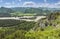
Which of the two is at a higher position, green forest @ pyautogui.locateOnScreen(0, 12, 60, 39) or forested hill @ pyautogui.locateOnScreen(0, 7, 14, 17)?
green forest @ pyautogui.locateOnScreen(0, 12, 60, 39)

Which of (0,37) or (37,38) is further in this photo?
(0,37)

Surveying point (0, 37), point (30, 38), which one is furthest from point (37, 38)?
point (0, 37)

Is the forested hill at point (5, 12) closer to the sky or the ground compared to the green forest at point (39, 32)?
closer to the ground

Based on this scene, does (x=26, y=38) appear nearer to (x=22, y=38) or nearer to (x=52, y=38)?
(x=22, y=38)

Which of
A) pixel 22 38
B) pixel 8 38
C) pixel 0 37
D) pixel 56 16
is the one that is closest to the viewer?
pixel 22 38

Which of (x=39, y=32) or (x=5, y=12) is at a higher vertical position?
(x=39, y=32)

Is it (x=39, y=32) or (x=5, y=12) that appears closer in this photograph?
(x=39, y=32)

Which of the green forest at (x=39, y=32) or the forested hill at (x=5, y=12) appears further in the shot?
the forested hill at (x=5, y=12)

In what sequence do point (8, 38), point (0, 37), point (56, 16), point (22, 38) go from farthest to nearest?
point (56, 16) → point (0, 37) → point (8, 38) → point (22, 38)

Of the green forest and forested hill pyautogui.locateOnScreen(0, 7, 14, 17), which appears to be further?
forested hill pyautogui.locateOnScreen(0, 7, 14, 17)

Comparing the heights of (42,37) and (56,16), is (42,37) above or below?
above
